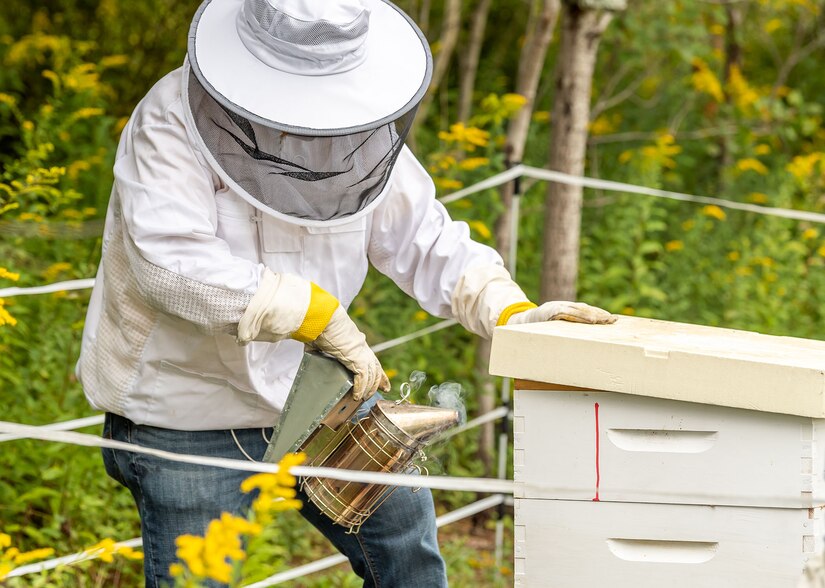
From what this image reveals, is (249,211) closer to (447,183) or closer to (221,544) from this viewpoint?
(221,544)

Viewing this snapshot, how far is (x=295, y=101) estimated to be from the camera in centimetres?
198

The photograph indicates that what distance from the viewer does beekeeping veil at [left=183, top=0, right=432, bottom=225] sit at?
1979 millimetres

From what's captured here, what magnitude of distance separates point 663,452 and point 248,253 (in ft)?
2.99

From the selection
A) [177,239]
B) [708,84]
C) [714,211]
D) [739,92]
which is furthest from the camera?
[739,92]

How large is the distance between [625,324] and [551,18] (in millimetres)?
2272

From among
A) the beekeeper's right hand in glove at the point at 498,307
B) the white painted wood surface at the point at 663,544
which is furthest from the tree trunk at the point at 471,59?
the white painted wood surface at the point at 663,544

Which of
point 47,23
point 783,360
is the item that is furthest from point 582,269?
point 47,23

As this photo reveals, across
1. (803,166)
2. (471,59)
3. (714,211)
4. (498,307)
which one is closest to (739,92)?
(803,166)

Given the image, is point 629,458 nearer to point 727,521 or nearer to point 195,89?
point 727,521

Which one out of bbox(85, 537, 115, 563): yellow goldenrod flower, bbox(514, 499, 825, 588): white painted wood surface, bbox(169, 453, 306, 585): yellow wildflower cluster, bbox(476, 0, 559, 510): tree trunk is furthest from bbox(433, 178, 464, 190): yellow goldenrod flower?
bbox(169, 453, 306, 585): yellow wildflower cluster

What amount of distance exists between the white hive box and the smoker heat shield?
33 cm

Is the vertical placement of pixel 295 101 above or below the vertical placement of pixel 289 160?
above

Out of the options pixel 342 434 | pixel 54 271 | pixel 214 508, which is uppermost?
pixel 54 271

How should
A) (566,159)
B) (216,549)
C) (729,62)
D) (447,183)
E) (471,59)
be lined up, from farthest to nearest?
1. (729,62)
2. (471,59)
3. (566,159)
4. (447,183)
5. (216,549)
